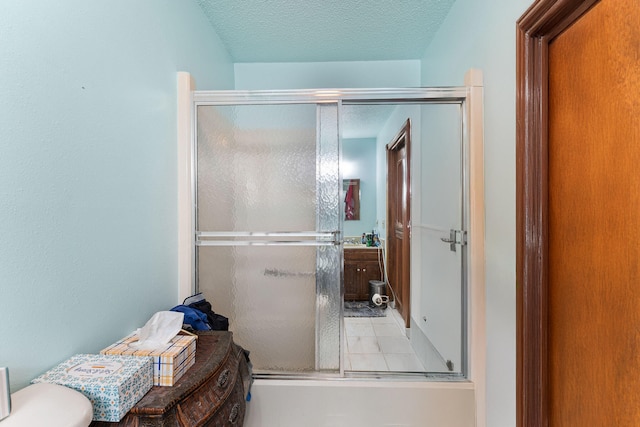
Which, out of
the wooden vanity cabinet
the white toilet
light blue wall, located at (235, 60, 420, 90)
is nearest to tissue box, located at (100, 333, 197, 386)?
the white toilet

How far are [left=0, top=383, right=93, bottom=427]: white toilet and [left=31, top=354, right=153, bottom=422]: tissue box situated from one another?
0.04 metres

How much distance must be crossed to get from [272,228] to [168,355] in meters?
0.89

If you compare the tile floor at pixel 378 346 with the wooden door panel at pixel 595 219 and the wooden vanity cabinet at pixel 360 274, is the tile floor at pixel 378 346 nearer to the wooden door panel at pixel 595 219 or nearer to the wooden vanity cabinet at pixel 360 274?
the wooden vanity cabinet at pixel 360 274

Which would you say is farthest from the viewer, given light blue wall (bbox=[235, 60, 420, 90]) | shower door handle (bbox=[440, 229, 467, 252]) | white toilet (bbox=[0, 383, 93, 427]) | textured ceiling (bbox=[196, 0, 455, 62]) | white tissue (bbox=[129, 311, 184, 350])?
light blue wall (bbox=[235, 60, 420, 90])

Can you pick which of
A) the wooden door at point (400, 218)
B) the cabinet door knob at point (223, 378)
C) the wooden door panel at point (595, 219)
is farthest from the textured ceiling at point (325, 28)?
the cabinet door knob at point (223, 378)

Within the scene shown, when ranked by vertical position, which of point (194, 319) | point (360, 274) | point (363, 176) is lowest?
point (360, 274)

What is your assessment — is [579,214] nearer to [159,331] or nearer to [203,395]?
[203,395]

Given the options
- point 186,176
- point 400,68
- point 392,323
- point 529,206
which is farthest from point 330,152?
point 392,323

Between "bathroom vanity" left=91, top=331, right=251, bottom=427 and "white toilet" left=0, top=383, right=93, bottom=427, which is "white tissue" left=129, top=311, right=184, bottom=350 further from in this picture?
"white toilet" left=0, top=383, right=93, bottom=427

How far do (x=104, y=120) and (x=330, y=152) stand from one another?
107 centimetres

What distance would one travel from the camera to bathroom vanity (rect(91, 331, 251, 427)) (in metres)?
0.74

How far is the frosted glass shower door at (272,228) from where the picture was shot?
5.37 ft

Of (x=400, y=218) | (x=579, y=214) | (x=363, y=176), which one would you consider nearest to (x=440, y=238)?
(x=579, y=214)

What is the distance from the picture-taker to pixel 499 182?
1307 millimetres
